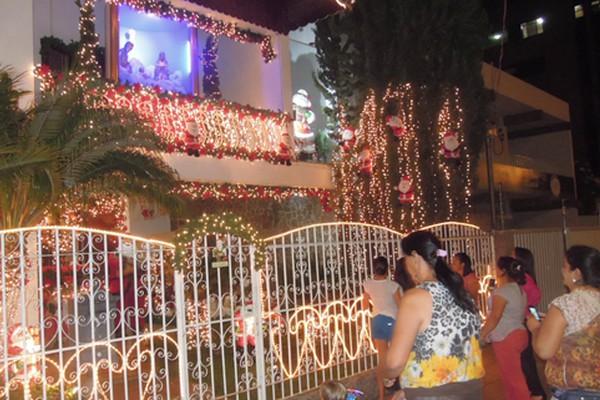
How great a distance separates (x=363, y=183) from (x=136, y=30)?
5766 millimetres

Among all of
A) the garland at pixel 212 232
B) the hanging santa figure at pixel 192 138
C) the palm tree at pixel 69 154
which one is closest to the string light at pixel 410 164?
the hanging santa figure at pixel 192 138

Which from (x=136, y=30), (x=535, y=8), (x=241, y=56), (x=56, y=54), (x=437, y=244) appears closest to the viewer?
(x=437, y=244)

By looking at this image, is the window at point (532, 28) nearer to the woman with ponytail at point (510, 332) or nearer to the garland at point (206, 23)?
the garland at point (206, 23)

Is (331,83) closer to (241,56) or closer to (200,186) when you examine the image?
(241,56)

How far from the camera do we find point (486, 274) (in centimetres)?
1051

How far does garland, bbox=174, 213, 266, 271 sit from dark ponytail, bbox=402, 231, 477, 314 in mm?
2862

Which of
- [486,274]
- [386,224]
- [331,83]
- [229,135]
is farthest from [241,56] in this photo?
[486,274]

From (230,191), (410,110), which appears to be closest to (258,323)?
(230,191)

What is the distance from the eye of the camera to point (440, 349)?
3.18 metres

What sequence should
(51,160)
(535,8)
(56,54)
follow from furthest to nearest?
(535,8) → (56,54) → (51,160)

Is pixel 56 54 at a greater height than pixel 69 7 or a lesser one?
lesser

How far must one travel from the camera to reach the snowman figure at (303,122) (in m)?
14.7

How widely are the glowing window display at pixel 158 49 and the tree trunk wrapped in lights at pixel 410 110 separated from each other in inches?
140

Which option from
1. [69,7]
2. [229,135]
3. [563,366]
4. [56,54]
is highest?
[69,7]
